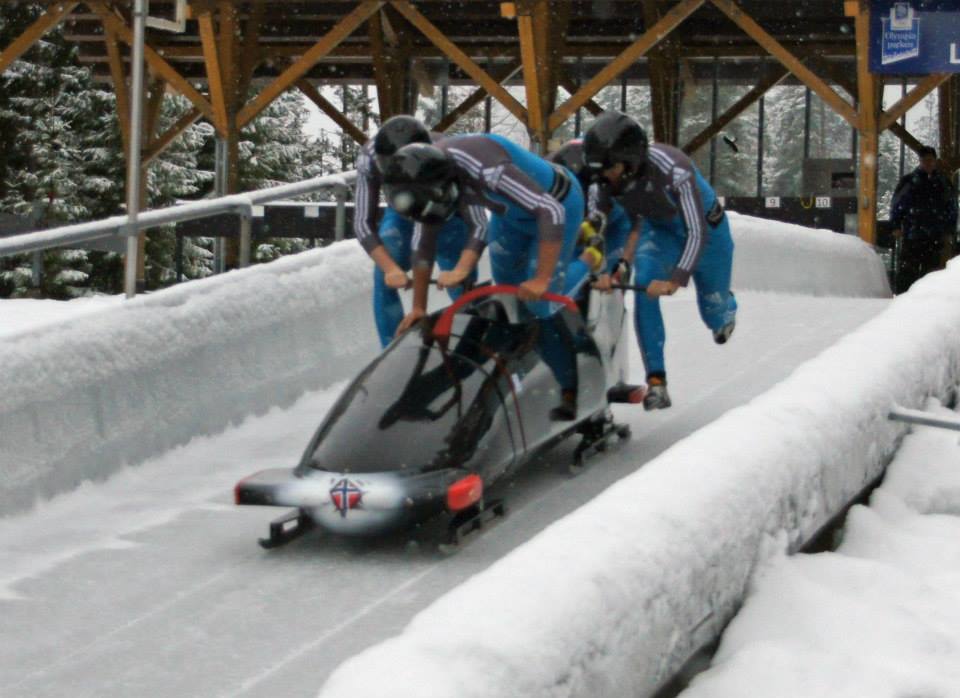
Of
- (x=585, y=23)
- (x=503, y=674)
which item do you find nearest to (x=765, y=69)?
(x=585, y=23)

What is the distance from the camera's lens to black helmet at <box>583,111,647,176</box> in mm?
5516

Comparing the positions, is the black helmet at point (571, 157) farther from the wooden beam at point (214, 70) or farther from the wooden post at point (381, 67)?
the wooden post at point (381, 67)

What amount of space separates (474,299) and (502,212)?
0.42m

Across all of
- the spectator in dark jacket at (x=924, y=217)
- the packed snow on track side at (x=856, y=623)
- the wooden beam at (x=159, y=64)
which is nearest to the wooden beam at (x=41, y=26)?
the wooden beam at (x=159, y=64)

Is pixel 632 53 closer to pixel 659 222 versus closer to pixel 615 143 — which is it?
pixel 659 222

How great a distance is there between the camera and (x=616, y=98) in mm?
20266

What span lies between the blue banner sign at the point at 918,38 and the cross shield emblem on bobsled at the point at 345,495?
9977 mm

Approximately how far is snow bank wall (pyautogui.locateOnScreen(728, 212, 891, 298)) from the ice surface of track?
4.42 meters

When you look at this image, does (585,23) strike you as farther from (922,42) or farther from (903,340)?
(903,340)

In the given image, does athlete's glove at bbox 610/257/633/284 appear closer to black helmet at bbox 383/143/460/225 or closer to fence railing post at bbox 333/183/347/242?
black helmet at bbox 383/143/460/225

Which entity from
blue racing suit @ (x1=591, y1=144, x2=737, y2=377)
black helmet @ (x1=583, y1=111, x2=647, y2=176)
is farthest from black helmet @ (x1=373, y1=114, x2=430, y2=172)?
blue racing suit @ (x1=591, y1=144, x2=737, y2=377)

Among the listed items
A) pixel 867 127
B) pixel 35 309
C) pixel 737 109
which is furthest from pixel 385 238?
pixel 737 109

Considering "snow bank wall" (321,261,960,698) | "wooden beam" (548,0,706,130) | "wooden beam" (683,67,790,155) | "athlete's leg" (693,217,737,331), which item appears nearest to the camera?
"snow bank wall" (321,261,960,698)

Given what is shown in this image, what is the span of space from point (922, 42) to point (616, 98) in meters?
7.55
